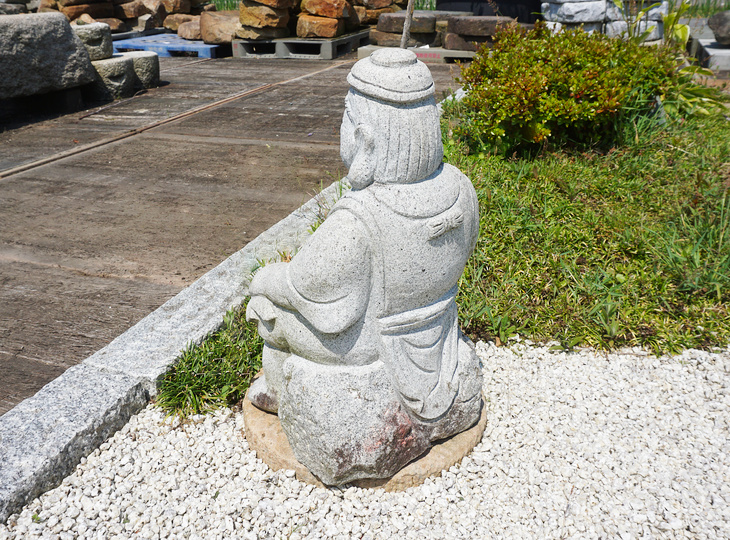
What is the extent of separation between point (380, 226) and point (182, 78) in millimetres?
8319

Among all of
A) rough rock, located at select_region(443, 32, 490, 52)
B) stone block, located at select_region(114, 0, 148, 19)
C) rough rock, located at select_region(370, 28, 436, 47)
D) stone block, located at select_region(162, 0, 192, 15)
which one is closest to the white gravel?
rough rock, located at select_region(443, 32, 490, 52)

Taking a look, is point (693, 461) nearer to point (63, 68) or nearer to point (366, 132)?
point (366, 132)

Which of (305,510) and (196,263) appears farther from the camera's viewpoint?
(196,263)

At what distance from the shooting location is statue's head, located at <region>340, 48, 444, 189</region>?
1850 millimetres

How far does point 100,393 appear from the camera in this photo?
252 centimetres

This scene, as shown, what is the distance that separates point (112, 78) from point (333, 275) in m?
7.21

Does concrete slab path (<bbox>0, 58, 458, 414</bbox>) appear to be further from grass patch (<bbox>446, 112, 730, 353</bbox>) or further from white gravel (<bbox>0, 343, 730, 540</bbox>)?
grass patch (<bbox>446, 112, 730, 353</bbox>)

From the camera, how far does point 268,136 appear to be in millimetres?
6293

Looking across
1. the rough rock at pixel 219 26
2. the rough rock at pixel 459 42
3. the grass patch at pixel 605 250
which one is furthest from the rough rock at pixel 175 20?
the grass patch at pixel 605 250

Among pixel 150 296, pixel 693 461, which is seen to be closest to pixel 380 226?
pixel 693 461

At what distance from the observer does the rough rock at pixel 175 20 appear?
12.3 metres

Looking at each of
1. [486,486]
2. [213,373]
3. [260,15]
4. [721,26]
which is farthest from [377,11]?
[486,486]

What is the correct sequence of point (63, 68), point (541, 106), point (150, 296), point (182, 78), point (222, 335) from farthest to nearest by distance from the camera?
1. point (182, 78)
2. point (63, 68)
3. point (541, 106)
4. point (150, 296)
5. point (222, 335)

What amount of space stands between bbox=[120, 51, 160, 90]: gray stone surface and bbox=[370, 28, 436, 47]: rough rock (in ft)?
13.3
